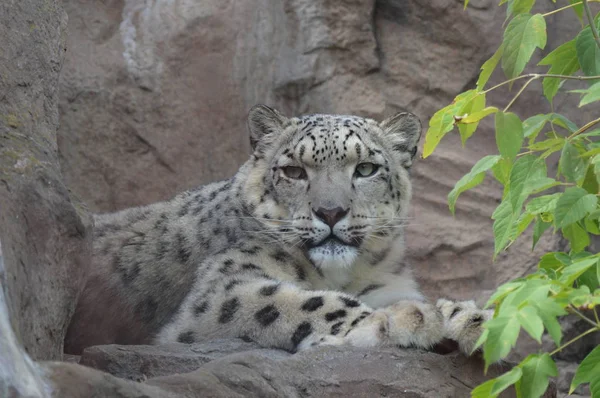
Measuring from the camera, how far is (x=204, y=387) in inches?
112

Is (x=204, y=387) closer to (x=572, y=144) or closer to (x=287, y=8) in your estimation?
(x=572, y=144)

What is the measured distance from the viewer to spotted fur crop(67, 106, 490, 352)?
3900mm

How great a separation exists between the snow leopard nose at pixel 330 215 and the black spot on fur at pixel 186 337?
0.80 metres

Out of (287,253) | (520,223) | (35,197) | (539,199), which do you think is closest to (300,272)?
(287,253)

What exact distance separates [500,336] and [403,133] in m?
2.88

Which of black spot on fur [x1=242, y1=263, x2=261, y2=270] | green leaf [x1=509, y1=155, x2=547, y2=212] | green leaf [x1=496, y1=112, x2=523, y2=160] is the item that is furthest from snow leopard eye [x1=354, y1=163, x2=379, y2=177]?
green leaf [x1=496, y1=112, x2=523, y2=160]

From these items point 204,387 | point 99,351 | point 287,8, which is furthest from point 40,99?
point 287,8

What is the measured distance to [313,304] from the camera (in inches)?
157

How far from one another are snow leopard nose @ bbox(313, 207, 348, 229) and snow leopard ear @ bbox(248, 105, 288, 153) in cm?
75

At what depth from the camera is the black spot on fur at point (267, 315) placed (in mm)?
4043

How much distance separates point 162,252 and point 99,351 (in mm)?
1683

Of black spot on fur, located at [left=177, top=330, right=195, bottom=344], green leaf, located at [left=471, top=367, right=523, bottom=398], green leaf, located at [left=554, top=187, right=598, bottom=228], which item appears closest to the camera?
green leaf, located at [left=471, top=367, right=523, bottom=398]

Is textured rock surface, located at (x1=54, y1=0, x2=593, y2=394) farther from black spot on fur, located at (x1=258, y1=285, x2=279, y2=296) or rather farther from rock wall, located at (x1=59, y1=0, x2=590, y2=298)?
black spot on fur, located at (x1=258, y1=285, x2=279, y2=296)

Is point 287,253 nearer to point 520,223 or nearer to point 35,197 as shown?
point 520,223
